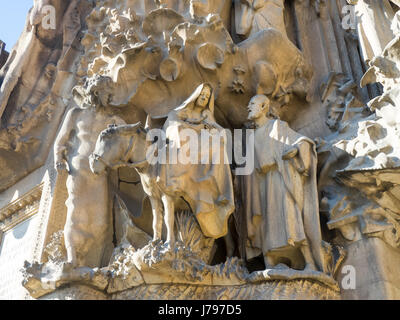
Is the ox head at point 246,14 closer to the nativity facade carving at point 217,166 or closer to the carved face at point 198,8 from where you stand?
the nativity facade carving at point 217,166

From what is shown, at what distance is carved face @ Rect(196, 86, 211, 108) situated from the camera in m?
4.95

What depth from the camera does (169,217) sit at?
448 centimetres

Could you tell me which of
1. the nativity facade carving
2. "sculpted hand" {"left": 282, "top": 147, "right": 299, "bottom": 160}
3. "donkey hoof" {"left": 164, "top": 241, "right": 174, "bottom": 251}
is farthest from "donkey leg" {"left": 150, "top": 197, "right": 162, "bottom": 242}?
"sculpted hand" {"left": 282, "top": 147, "right": 299, "bottom": 160}

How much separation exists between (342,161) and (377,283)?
115cm

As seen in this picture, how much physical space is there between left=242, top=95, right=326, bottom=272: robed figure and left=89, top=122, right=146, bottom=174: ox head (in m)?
1.08

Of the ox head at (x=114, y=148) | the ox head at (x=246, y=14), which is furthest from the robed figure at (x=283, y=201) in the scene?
the ox head at (x=246, y=14)

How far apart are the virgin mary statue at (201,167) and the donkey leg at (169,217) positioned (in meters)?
0.12

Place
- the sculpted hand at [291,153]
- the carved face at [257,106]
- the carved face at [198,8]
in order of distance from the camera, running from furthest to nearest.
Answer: the carved face at [198,8] < the carved face at [257,106] < the sculpted hand at [291,153]

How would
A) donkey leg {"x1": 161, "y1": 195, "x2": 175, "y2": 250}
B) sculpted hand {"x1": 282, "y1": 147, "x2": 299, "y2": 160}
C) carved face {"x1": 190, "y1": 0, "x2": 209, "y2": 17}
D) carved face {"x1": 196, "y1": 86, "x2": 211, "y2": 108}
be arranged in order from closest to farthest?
1. donkey leg {"x1": 161, "y1": 195, "x2": 175, "y2": 250}
2. sculpted hand {"x1": 282, "y1": 147, "x2": 299, "y2": 160}
3. carved face {"x1": 196, "y1": 86, "x2": 211, "y2": 108}
4. carved face {"x1": 190, "y1": 0, "x2": 209, "y2": 17}

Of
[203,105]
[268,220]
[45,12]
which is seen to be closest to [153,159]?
[203,105]

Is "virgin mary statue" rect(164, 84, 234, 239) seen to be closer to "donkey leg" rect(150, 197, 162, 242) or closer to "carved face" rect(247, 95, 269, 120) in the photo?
"donkey leg" rect(150, 197, 162, 242)

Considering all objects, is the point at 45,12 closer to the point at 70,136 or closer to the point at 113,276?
the point at 70,136

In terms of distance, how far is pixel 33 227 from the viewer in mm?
5715

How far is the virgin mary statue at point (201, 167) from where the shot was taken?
454 cm
